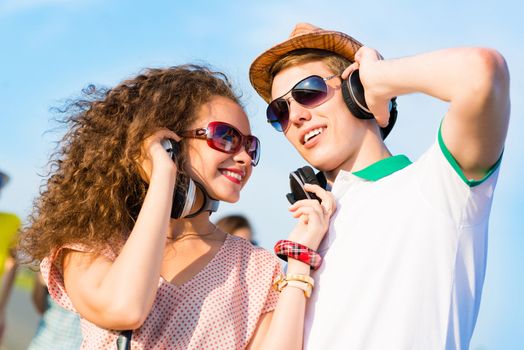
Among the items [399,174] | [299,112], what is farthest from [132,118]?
[399,174]

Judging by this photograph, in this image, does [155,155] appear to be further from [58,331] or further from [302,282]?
[58,331]

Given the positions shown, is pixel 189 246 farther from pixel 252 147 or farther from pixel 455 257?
pixel 455 257

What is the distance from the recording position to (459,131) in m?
2.55

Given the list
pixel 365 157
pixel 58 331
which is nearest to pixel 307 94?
pixel 365 157

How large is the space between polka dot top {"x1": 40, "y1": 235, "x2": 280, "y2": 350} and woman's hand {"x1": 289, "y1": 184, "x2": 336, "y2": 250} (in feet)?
1.13

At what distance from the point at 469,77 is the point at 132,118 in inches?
65.7

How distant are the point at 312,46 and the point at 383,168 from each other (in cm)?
82

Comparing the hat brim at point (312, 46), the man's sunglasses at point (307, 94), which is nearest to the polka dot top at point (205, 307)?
the man's sunglasses at point (307, 94)

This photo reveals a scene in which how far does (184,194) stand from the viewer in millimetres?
3227

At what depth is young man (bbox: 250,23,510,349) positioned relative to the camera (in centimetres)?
250

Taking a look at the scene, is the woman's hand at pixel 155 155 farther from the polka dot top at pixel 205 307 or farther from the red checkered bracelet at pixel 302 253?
the red checkered bracelet at pixel 302 253

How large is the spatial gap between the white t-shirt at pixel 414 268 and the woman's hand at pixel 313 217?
0.49 ft

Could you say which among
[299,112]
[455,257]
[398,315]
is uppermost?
[299,112]

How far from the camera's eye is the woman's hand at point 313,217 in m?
3.05
